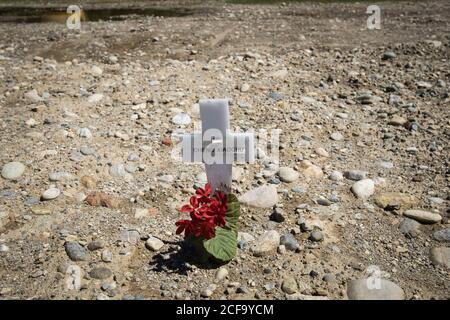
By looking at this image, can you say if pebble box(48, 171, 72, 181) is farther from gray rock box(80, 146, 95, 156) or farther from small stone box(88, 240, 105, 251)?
small stone box(88, 240, 105, 251)

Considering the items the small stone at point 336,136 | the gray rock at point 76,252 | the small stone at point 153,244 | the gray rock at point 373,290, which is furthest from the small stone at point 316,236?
the gray rock at point 76,252

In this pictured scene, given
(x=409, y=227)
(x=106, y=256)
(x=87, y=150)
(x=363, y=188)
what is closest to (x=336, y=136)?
(x=363, y=188)

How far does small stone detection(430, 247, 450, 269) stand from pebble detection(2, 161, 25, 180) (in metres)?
4.56

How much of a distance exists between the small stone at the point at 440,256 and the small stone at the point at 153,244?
2.59 m

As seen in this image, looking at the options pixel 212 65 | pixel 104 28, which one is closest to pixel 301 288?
pixel 212 65

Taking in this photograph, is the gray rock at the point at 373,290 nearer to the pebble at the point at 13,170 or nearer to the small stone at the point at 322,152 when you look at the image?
the small stone at the point at 322,152

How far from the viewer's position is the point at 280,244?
4344 mm

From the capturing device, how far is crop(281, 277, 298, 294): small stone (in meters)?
3.83

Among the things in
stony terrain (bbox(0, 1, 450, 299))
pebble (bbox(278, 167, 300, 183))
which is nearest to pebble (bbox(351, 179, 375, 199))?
stony terrain (bbox(0, 1, 450, 299))

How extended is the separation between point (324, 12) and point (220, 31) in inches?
133

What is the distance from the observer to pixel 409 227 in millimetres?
4543

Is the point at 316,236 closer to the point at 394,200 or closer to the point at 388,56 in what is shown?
the point at 394,200

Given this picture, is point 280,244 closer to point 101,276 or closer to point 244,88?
point 101,276
